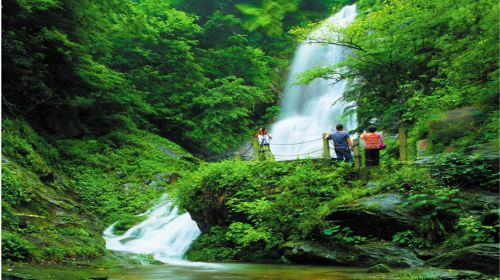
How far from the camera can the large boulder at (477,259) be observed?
6.89m

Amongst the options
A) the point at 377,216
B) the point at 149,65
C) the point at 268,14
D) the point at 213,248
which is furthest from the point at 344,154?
the point at 268,14

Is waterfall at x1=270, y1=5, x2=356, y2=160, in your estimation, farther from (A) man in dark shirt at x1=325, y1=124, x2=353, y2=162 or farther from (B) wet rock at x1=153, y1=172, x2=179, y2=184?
(A) man in dark shirt at x1=325, y1=124, x2=353, y2=162

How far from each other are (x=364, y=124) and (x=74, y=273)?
10.3 meters

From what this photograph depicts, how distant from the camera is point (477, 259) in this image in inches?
278

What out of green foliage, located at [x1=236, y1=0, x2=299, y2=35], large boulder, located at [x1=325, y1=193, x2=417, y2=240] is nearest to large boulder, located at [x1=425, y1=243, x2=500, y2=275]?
large boulder, located at [x1=325, y1=193, x2=417, y2=240]

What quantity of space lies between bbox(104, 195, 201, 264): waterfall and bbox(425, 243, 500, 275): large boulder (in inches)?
262

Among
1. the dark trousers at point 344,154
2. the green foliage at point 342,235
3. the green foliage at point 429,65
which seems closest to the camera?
the green foliage at point 429,65

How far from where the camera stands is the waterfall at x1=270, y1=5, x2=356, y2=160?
23.0 m

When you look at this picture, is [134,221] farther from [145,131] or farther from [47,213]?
[145,131]

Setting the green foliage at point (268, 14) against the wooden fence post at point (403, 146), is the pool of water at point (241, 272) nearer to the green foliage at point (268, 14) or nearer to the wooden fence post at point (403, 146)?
the wooden fence post at point (403, 146)

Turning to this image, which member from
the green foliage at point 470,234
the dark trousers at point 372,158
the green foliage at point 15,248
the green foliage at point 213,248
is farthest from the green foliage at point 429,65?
the green foliage at point 15,248

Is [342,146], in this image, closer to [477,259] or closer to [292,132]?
[477,259]

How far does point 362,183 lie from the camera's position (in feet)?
36.2

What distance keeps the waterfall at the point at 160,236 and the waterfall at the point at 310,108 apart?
25.5ft
